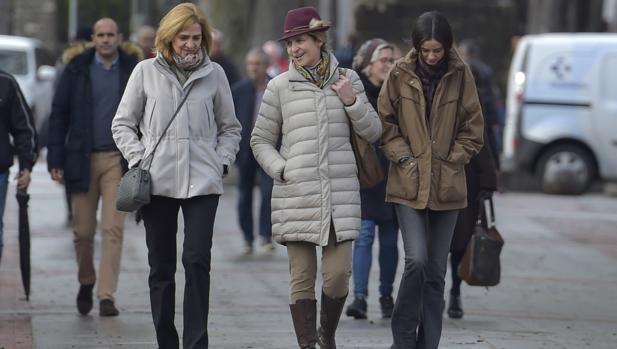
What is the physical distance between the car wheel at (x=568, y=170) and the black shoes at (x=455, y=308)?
9463 millimetres

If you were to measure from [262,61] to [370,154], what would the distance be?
204 inches

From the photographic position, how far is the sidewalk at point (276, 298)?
847 cm

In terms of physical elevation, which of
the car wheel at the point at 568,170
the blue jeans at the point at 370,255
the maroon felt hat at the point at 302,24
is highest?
the maroon felt hat at the point at 302,24

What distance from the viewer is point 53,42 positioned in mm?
56531

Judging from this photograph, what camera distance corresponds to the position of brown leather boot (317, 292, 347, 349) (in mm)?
7535

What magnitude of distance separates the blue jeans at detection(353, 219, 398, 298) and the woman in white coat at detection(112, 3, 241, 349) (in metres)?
2.11

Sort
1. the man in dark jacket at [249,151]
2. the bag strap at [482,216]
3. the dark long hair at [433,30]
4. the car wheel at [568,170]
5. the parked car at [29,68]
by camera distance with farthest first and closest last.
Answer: the parked car at [29,68] → the car wheel at [568,170] → the man in dark jacket at [249,151] → the bag strap at [482,216] → the dark long hair at [433,30]

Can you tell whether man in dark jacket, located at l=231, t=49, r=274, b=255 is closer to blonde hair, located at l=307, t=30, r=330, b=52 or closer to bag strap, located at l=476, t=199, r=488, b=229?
bag strap, located at l=476, t=199, r=488, b=229

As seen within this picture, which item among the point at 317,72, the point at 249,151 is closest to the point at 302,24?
the point at 317,72

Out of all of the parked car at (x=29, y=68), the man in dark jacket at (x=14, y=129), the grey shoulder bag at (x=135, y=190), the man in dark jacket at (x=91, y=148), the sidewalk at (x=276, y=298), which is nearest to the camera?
the grey shoulder bag at (x=135, y=190)

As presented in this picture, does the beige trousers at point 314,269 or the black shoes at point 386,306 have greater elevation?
the beige trousers at point 314,269

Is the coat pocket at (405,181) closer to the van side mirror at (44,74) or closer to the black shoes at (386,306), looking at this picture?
the black shoes at (386,306)

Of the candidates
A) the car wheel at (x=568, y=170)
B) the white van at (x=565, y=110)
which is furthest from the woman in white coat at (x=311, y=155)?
the car wheel at (x=568, y=170)

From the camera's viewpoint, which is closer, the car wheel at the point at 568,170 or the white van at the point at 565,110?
the white van at the point at 565,110
